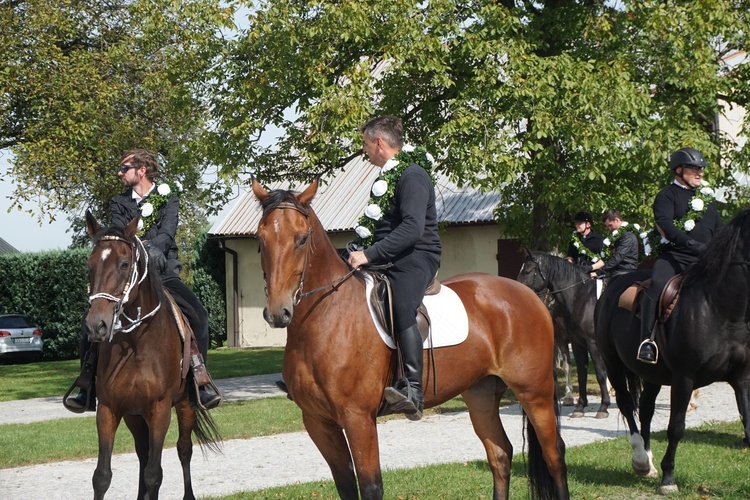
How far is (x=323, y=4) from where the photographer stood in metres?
15.6

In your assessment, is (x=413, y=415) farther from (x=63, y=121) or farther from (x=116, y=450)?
(x=63, y=121)

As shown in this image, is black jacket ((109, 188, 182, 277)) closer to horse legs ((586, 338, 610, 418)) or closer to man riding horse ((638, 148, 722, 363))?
man riding horse ((638, 148, 722, 363))

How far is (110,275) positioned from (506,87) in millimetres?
9749

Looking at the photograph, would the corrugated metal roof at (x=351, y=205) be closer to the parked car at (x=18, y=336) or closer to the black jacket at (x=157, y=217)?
the parked car at (x=18, y=336)

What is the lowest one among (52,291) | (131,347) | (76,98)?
(52,291)

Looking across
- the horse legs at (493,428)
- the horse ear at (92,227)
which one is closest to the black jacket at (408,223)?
the horse legs at (493,428)

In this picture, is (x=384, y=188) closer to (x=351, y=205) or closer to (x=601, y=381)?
(x=601, y=381)

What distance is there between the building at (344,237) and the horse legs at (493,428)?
18.7m

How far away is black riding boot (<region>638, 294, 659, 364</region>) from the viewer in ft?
28.9

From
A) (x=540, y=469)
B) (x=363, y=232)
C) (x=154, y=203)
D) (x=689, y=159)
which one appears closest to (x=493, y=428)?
(x=540, y=469)

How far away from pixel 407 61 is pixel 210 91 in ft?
13.3

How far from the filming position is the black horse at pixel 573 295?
1371 cm

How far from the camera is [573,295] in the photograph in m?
14.0

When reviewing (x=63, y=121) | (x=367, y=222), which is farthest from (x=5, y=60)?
(x=367, y=222)
